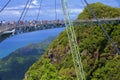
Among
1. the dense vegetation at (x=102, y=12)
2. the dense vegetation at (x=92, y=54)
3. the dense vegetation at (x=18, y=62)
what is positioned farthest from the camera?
the dense vegetation at (x=18, y=62)

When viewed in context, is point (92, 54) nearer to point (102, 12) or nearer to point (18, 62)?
point (102, 12)

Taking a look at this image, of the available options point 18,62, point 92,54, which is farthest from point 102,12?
point 18,62

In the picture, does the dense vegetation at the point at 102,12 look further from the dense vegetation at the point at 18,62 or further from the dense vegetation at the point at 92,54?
the dense vegetation at the point at 18,62

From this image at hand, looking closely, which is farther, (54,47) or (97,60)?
(54,47)

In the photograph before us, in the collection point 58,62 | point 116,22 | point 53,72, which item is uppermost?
point 53,72

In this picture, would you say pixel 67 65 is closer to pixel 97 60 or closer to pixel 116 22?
pixel 97 60

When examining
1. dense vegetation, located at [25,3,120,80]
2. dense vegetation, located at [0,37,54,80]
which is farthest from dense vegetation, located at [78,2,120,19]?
dense vegetation, located at [0,37,54,80]

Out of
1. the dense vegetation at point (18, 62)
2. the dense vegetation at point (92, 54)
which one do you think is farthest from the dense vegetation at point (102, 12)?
the dense vegetation at point (18, 62)

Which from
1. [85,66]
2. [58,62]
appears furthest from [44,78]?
[58,62]

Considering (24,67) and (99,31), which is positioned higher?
(99,31)
